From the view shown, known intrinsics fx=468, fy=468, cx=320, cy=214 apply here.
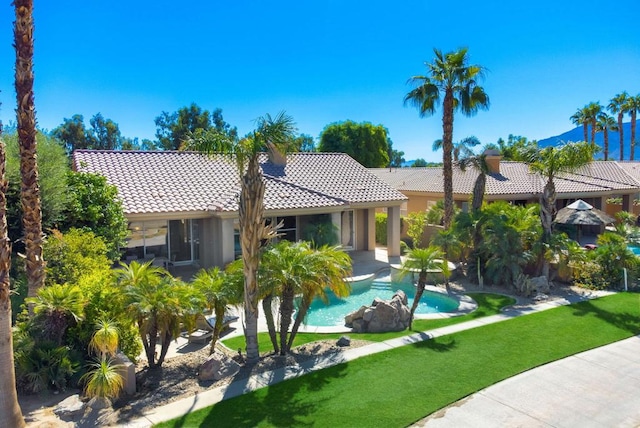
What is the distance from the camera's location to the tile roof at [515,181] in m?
32.3

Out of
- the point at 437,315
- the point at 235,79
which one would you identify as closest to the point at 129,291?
the point at 437,315

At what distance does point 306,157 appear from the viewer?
29.9 metres

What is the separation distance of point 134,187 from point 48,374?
13.1 m

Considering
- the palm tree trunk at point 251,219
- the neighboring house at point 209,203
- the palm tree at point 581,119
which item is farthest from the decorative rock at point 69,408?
the palm tree at point 581,119

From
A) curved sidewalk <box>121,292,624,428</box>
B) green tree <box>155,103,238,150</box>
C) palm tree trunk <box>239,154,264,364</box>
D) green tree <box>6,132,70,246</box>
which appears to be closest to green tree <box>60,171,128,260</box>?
green tree <box>6,132,70,246</box>

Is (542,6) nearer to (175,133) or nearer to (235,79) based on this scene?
(235,79)

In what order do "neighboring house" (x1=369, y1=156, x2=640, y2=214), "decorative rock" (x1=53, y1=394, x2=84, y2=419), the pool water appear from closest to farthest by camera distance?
"decorative rock" (x1=53, y1=394, x2=84, y2=419) → the pool water → "neighboring house" (x1=369, y1=156, x2=640, y2=214)

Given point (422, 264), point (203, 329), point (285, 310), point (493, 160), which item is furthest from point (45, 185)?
point (493, 160)

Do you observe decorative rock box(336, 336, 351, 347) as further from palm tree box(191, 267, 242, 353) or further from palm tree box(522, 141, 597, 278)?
palm tree box(522, 141, 597, 278)

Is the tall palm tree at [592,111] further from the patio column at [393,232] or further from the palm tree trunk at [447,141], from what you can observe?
the patio column at [393,232]

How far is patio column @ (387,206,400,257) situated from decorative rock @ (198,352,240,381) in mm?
16082

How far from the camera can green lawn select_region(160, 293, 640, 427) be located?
8.39 metres

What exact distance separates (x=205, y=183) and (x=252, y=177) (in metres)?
13.8

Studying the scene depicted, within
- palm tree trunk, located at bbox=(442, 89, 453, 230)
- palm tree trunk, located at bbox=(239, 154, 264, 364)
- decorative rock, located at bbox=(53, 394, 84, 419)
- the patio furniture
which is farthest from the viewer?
palm tree trunk, located at bbox=(442, 89, 453, 230)
